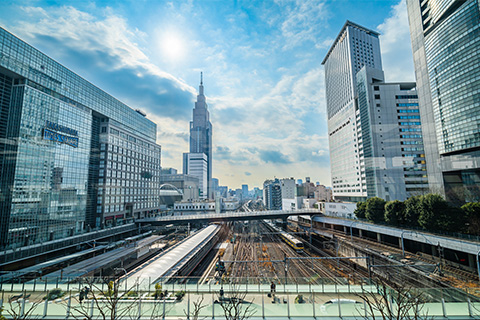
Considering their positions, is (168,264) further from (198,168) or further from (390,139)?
(198,168)

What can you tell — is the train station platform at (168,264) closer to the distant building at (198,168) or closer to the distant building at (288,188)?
the distant building at (288,188)

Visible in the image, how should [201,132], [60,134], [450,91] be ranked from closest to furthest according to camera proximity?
[60,134] < [450,91] < [201,132]

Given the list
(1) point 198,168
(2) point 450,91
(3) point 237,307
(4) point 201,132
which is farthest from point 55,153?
(4) point 201,132

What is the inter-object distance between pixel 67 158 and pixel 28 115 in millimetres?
8262

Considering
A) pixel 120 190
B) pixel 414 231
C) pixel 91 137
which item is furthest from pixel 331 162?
pixel 91 137

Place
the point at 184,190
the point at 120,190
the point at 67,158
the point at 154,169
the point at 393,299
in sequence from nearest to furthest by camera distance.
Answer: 1. the point at 393,299
2. the point at 67,158
3. the point at 120,190
4. the point at 154,169
5. the point at 184,190

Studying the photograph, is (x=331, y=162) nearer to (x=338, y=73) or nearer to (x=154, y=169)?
(x=338, y=73)

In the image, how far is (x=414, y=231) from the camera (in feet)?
92.5

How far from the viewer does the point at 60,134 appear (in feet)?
107

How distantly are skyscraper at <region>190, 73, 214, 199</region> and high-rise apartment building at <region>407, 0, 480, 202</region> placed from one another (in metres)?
145

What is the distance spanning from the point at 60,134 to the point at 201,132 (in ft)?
471

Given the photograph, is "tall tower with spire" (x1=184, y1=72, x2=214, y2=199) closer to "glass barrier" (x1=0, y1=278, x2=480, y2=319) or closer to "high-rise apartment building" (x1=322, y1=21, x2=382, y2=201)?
"high-rise apartment building" (x1=322, y1=21, x2=382, y2=201)

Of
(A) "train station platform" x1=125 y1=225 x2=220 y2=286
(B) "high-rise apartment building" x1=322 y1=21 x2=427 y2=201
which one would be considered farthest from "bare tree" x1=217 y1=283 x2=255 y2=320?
(B) "high-rise apartment building" x1=322 y1=21 x2=427 y2=201

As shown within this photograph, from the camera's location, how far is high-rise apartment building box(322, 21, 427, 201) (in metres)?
48.5
